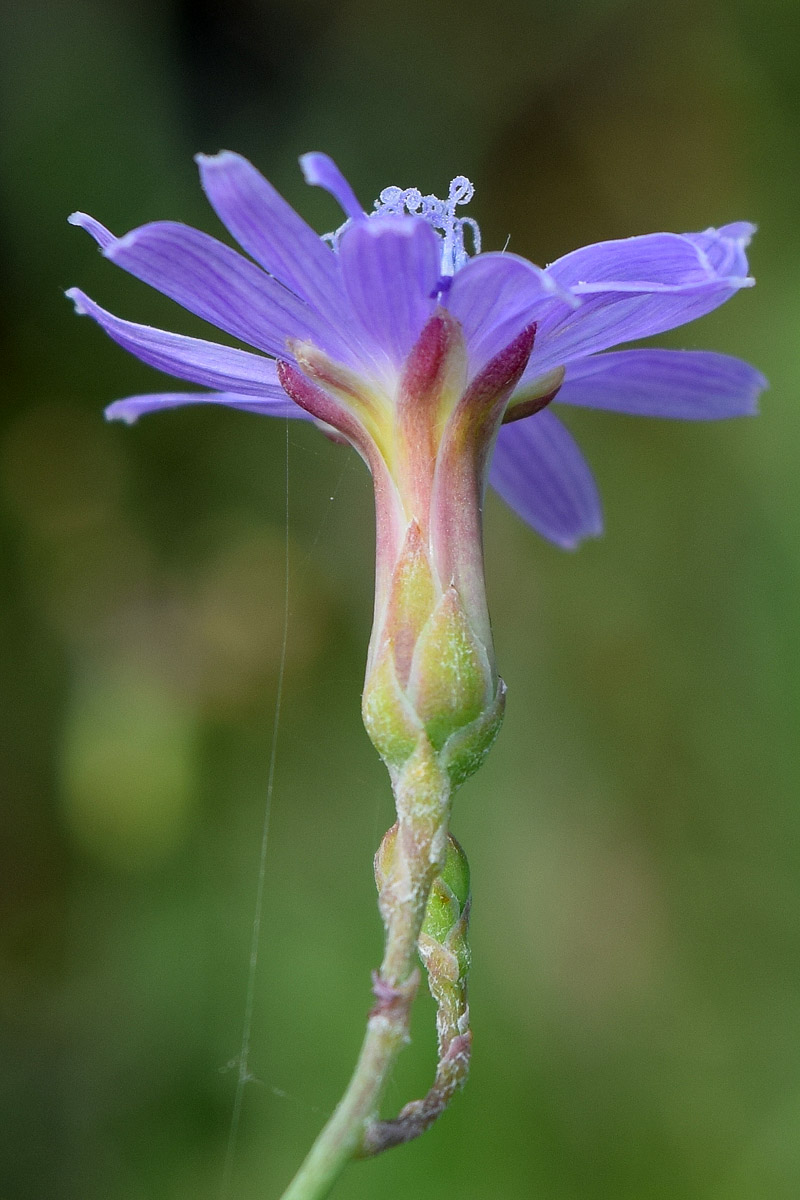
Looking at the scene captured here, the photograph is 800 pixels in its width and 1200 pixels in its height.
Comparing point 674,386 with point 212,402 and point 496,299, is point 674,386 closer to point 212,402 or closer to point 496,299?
point 496,299

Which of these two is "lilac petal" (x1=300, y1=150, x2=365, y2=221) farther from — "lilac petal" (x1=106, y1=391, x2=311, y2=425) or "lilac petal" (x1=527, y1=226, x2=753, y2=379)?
"lilac petal" (x1=106, y1=391, x2=311, y2=425)

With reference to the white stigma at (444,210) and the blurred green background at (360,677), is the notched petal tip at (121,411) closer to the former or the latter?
the white stigma at (444,210)

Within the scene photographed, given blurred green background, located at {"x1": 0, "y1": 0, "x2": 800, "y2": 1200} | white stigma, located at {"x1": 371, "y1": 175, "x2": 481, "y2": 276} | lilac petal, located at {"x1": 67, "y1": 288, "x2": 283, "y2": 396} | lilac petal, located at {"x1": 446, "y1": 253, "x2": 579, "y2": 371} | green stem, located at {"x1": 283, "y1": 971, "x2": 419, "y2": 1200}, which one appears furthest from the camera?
blurred green background, located at {"x1": 0, "y1": 0, "x2": 800, "y2": 1200}

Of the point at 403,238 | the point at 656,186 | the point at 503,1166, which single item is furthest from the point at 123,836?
the point at 656,186

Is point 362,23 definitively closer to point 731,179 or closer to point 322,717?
point 731,179

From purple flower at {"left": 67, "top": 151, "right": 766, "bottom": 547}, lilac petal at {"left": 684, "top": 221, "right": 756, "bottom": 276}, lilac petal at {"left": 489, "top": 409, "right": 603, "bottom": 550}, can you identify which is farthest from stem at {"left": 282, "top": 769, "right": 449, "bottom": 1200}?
lilac petal at {"left": 489, "top": 409, "right": 603, "bottom": 550}

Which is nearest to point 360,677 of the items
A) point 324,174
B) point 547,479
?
point 547,479

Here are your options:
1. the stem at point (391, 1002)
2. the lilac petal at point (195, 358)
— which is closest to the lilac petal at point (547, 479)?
the lilac petal at point (195, 358)
